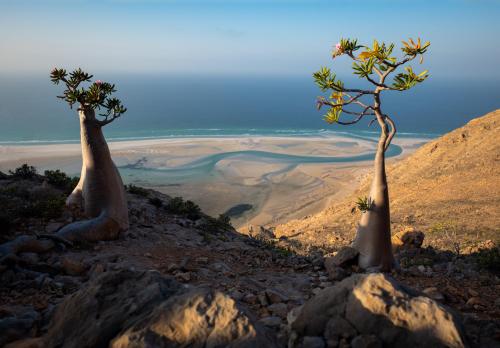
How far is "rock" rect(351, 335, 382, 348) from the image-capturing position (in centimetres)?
408

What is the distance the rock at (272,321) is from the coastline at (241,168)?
90.6ft

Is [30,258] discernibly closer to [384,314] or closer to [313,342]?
[313,342]

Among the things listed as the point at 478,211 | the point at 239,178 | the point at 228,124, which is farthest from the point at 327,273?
the point at 228,124

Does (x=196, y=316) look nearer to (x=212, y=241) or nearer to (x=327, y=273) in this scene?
(x=327, y=273)

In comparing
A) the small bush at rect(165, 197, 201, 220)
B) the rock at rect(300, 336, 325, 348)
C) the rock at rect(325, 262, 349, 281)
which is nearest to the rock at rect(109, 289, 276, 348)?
the rock at rect(300, 336, 325, 348)

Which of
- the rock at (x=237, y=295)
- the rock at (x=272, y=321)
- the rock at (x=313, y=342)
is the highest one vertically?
the rock at (x=313, y=342)

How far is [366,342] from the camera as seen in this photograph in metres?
4.11

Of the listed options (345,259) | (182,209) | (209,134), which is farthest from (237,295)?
(209,134)

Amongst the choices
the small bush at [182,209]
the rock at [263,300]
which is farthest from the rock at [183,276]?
the small bush at [182,209]

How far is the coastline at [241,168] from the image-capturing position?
40.3 metres

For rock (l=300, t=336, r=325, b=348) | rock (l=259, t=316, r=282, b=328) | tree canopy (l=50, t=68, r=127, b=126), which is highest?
tree canopy (l=50, t=68, r=127, b=126)

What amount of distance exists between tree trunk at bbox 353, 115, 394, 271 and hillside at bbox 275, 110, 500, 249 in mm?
7787

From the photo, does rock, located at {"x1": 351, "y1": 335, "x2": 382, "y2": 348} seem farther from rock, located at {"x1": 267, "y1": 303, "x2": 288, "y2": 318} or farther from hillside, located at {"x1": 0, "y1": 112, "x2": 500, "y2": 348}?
rock, located at {"x1": 267, "y1": 303, "x2": 288, "y2": 318}

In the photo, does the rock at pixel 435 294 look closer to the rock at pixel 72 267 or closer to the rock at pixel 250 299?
the rock at pixel 250 299
